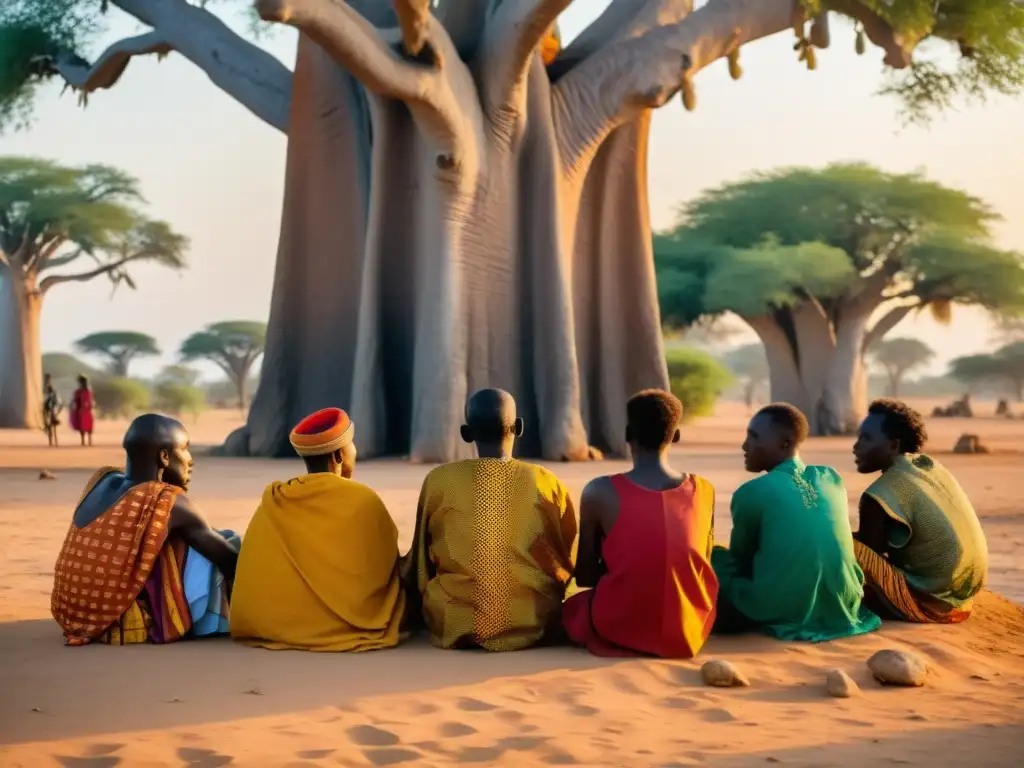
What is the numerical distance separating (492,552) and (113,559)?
154cm

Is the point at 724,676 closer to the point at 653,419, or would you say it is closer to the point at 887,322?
the point at 653,419

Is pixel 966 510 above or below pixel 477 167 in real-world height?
below

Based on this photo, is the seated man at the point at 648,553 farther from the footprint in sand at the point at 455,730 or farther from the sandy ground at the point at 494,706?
the footprint in sand at the point at 455,730

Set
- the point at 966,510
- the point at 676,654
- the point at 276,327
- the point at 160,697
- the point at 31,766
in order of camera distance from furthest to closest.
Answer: the point at 276,327 → the point at 966,510 → the point at 676,654 → the point at 160,697 → the point at 31,766

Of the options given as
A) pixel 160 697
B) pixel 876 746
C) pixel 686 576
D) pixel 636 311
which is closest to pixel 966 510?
pixel 686 576

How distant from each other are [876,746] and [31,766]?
2.53 meters

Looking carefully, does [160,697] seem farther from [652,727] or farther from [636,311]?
[636,311]

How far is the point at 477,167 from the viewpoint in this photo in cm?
1641

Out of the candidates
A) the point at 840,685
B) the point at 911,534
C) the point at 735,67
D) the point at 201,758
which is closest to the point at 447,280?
the point at 735,67

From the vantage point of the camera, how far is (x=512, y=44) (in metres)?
15.6

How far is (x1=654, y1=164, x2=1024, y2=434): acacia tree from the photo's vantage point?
31.1 metres

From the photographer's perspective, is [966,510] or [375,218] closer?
[966,510]

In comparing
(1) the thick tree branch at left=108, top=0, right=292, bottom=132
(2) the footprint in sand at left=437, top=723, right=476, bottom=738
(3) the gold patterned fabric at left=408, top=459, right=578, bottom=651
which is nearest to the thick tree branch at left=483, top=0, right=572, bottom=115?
(1) the thick tree branch at left=108, top=0, right=292, bottom=132

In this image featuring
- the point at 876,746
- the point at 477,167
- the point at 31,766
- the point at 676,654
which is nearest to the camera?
the point at 31,766
